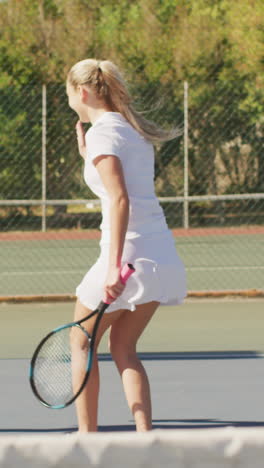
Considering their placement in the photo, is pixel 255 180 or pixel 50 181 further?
pixel 255 180

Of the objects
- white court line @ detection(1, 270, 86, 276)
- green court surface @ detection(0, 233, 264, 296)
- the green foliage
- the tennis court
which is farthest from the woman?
white court line @ detection(1, 270, 86, 276)

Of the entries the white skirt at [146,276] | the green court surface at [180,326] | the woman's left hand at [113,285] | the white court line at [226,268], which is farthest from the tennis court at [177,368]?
the white court line at [226,268]

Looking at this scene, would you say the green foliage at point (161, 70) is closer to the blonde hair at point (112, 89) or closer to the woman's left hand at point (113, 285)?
the blonde hair at point (112, 89)

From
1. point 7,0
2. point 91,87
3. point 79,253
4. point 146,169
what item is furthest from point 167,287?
point 7,0

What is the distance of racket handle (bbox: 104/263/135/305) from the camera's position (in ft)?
12.9

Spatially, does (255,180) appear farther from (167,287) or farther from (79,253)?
(167,287)

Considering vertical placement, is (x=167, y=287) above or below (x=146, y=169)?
below

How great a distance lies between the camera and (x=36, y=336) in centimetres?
795

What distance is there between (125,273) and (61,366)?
567mm

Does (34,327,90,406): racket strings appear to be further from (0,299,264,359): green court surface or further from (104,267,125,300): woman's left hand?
(0,299,264,359): green court surface

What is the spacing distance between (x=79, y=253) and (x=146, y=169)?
1261 cm

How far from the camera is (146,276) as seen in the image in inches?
158

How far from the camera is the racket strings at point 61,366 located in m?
4.11

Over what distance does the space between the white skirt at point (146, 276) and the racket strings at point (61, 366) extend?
0.16 metres
